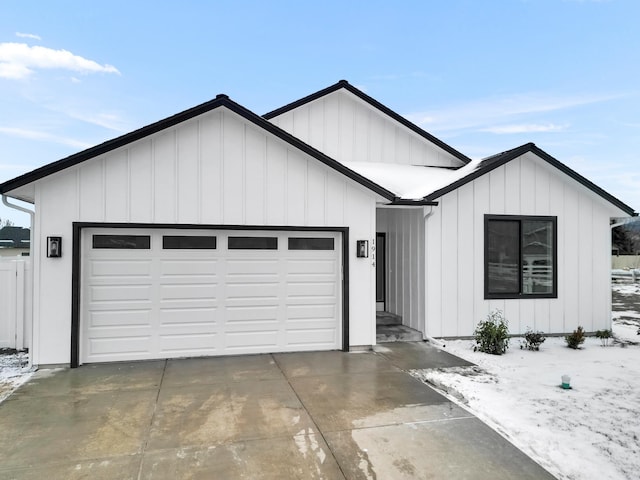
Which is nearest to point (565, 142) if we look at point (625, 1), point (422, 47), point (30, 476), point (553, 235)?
point (422, 47)

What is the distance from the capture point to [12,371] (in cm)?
642

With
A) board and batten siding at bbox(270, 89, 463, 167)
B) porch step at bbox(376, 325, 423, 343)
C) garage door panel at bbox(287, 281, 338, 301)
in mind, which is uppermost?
board and batten siding at bbox(270, 89, 463, 167)

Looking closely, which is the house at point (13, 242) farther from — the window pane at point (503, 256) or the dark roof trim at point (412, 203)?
the window pane at point (503, 256)

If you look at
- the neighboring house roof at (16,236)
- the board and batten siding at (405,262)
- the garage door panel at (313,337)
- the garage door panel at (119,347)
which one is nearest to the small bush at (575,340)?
the board and batten siding at (405,262)

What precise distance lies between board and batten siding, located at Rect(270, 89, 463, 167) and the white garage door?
4.00 metres

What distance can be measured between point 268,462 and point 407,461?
1.23 metres

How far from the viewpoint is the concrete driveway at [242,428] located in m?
3.63

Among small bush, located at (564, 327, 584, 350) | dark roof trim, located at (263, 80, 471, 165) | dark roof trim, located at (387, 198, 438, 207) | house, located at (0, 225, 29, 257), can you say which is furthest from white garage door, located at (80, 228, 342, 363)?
house, located at (0, 225, 29, 257)

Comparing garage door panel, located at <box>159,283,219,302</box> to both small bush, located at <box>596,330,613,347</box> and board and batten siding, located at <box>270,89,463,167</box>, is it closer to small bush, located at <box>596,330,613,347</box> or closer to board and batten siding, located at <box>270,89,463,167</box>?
board and batten siding, located at <box>270,89,463,167</box>

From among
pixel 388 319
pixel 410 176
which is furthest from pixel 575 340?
pixel 410 176

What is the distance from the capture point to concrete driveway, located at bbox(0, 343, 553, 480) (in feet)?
11.9

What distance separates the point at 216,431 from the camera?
4.33 meters

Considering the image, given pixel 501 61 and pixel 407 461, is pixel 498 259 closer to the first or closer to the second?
pixel 407 461

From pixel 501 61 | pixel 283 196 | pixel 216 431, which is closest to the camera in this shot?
pixel 216 431
